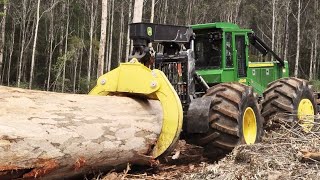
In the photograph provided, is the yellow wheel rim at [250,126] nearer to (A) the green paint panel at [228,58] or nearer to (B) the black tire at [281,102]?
(B) the black tire at [281,102]

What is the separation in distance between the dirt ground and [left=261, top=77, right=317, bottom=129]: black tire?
146cm

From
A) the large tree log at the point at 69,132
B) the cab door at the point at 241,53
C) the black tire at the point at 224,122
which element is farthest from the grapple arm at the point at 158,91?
the cab door at the point at 241,53

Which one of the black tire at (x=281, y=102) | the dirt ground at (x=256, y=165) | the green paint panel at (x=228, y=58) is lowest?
the dirt ground at (x=256, y=165)

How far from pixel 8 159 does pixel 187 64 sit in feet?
9.90

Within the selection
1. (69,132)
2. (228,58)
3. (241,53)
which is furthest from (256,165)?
(241,53)

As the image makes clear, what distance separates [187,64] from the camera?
18.9 feet

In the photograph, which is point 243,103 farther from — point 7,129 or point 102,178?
point 7,129

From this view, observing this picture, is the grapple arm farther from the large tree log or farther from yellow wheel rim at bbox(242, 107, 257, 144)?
yellow wheel rim at bbox(242, 107, 257, 144)

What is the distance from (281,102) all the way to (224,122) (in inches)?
89.3

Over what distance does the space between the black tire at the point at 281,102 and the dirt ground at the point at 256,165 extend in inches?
57.6

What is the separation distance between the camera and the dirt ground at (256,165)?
4059mm

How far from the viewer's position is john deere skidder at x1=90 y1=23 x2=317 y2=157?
4.95 metres

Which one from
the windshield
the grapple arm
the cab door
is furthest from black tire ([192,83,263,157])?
the cab door

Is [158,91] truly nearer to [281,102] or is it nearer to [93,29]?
[281,102]
